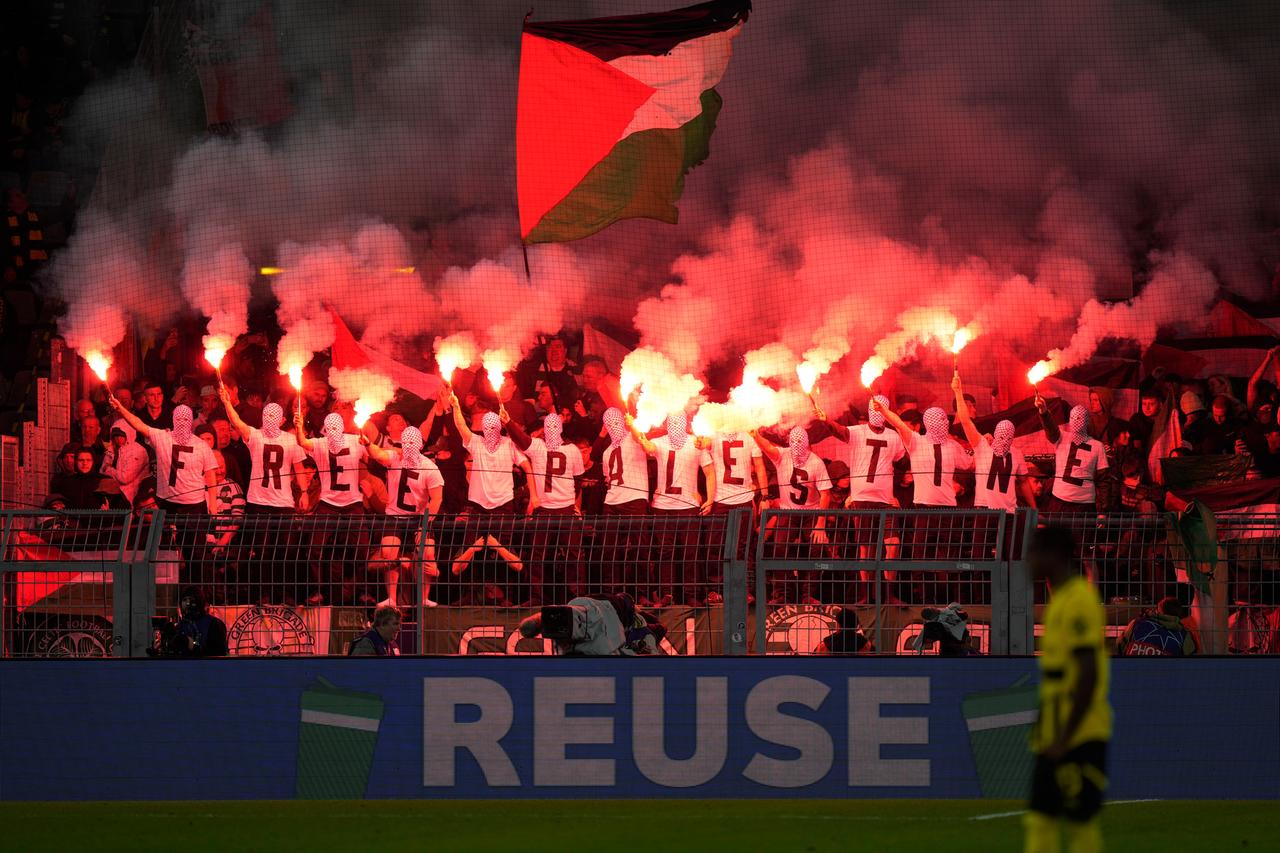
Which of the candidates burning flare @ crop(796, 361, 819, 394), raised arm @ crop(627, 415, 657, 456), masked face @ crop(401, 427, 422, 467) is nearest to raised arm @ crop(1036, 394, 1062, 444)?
burning flare @ crop(796, 361, 819, 394)

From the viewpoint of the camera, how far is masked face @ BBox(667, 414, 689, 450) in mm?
16062

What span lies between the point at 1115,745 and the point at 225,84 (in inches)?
554

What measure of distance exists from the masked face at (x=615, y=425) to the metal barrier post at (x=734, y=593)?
726 centimetres

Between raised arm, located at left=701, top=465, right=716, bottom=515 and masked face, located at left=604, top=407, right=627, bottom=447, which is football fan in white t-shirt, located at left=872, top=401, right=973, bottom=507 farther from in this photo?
masked face, located at left=604, top=407, right=627, bottom=447

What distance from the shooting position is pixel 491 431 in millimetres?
16359

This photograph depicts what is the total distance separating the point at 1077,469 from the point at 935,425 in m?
1.45

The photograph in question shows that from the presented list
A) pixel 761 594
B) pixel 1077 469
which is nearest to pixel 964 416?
pixel 1077 469

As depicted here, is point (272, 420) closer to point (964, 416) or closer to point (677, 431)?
point (677, 431)

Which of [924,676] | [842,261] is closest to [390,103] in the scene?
[842,261]

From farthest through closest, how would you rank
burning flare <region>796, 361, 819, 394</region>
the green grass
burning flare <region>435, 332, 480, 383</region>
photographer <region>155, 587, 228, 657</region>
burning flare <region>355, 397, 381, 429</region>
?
burning flare <region>435, 332, 480, 383</region>, burning flare <region>796, 361, 819, 394</region>, burning flare <region>355, 397, 381, 429</region>, photographer <region>155, 587, 228, 657</region>, the green grass

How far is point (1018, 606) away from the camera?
911cm

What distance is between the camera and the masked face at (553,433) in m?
16.4

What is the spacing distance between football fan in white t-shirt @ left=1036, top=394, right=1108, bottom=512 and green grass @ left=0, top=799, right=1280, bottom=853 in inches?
305

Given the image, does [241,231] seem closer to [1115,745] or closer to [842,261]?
[842,261]
